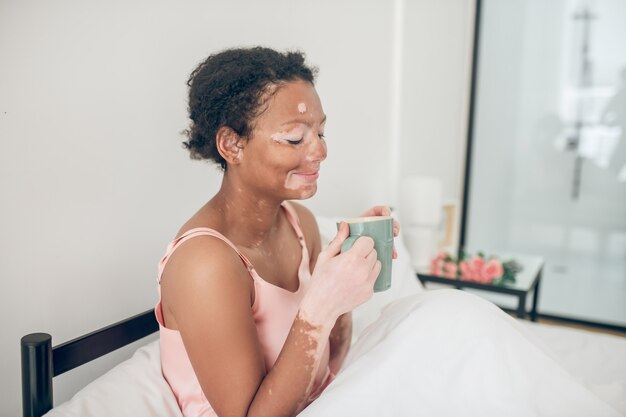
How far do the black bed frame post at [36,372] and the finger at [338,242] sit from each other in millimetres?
457

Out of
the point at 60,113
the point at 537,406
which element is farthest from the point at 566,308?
the point at 60,113

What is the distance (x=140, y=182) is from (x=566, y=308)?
8.95 feet

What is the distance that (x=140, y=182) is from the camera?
1157mm

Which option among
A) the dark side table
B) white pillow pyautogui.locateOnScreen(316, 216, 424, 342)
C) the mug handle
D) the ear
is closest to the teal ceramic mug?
the mug handle

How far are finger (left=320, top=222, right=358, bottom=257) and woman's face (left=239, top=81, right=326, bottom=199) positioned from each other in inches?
5.5

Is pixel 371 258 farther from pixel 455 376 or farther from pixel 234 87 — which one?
pixel 234 87

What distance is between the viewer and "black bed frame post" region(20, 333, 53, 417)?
753 mm

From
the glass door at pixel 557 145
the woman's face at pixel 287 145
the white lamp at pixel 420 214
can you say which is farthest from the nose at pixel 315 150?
the glass door at pixel 557 145

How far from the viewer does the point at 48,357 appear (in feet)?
2.53

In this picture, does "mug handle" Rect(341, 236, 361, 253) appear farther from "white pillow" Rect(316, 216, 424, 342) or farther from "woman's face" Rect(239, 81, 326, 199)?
"white pillow" Rect(316, 216, 424, 342)

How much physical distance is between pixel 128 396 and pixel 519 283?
1603 millimetres

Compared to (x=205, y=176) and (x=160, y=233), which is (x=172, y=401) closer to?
(x=160, y=233)

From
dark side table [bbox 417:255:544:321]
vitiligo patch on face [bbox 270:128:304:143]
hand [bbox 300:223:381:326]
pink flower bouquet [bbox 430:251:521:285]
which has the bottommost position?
dark side table [bbox 417:255:544:321]

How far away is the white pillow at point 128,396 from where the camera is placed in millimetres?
815
